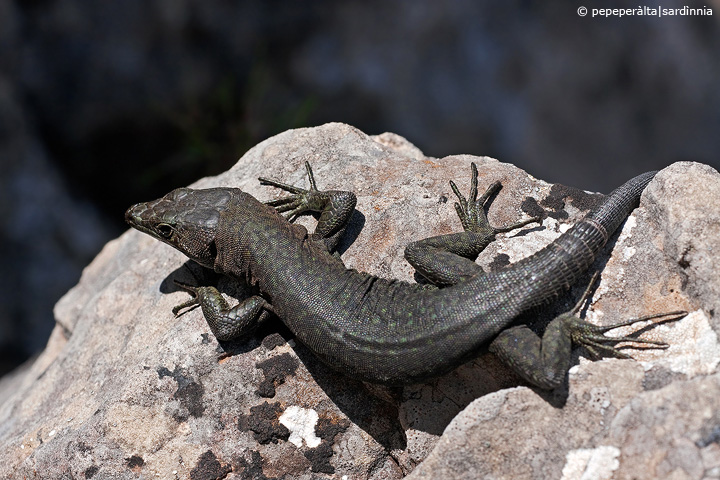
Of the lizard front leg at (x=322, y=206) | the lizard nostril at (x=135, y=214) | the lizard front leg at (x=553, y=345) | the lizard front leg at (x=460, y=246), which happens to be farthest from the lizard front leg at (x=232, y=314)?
the lizard front leg at (x=553, y=345)

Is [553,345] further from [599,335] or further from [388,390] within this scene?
[388,390]

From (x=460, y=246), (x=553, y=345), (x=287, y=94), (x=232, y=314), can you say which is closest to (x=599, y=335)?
(x=553, y=345)

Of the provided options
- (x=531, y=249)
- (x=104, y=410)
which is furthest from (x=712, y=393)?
(x=104, y=410)

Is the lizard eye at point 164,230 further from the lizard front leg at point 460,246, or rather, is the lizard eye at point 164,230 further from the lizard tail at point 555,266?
the lizard tail at point 555,266

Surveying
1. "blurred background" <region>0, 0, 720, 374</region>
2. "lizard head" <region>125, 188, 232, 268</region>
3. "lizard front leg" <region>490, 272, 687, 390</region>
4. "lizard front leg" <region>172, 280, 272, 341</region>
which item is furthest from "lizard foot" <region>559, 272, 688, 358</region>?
"blurred background" <region>0, 0, 720, 374</region>

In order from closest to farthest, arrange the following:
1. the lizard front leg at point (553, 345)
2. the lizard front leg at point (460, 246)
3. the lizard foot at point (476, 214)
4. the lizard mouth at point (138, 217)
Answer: the lizard front leg at point (553, 345)
the lizard front leg at point (460, 246)
the lizard foot at point (476, 214)
the lizard mouth at point (138, 217)

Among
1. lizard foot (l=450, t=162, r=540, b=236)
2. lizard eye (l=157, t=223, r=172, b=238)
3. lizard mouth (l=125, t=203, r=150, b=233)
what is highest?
lizard mouth (l=125, t=203, r=150, b=233)

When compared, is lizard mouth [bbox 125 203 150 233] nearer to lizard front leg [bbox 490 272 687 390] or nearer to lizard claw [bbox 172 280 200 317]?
lizard claw [bbox 172 280 200 317]
